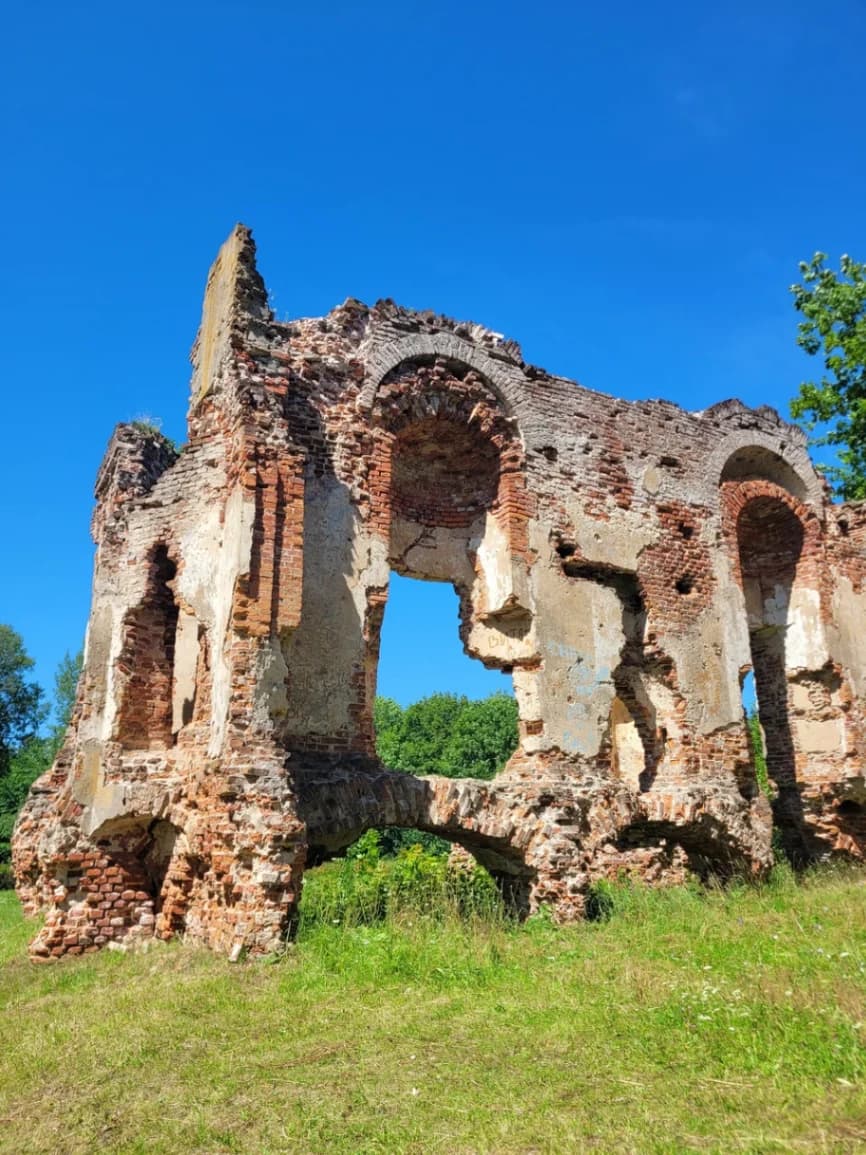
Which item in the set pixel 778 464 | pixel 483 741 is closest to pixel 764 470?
pixel 778 464

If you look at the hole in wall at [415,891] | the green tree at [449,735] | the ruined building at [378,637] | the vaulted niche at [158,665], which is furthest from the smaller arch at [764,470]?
the green tree at [449,735]

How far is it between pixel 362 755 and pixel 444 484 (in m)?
3.79

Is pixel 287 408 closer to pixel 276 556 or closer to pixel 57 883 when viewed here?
pixel 276 556

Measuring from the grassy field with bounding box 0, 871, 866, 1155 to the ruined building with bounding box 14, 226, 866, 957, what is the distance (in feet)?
3.32

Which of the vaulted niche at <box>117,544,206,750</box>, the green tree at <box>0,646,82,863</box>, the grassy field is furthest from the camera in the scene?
the green tree at <box>0,646,82,863</box>

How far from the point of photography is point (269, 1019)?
5.39 meters

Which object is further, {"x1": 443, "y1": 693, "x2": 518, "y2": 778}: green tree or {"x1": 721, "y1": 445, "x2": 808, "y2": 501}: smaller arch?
{"x1": 443, "y1": 693, "x2": 518, "y2": 778}: green tree

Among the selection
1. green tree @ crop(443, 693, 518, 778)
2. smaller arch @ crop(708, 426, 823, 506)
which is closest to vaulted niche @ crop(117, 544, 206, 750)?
smaller arch @ crop(708, 426, 823, 506)

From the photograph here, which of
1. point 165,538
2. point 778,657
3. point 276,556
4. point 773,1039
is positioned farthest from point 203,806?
point 778,657

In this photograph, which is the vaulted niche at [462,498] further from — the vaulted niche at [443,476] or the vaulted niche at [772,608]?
the vaulted niche at [772,608]

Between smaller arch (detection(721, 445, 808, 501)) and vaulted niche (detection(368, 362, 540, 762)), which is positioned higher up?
smaller arch (detection(721, 445, 808, 501))

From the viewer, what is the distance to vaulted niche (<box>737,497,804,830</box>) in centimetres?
1290

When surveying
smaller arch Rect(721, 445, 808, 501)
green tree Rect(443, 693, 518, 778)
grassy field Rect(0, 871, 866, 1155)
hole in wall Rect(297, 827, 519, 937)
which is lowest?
grassy field Rect(0, 871, 866, 1155)

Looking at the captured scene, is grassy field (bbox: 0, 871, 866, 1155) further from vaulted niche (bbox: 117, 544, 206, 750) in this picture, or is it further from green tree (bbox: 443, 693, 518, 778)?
green tree (bbox: 443, 693, 518, 778)
